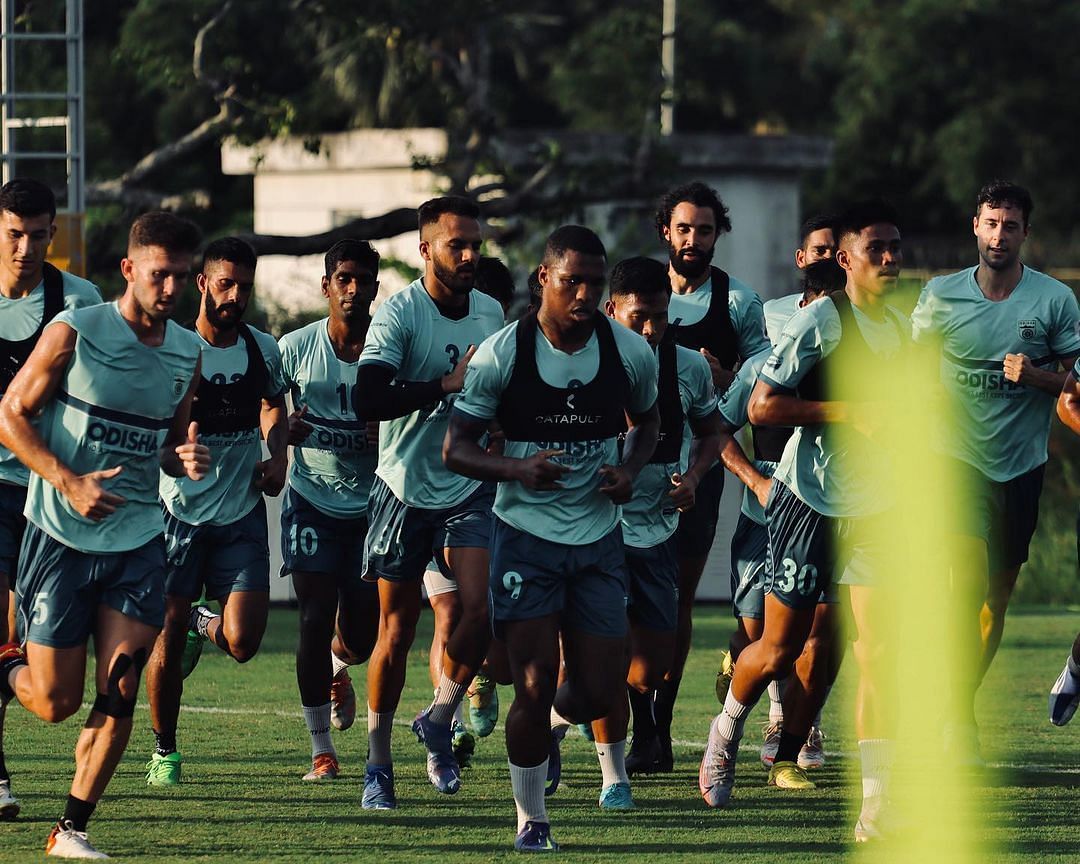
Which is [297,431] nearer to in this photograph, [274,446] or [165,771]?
[274,446]

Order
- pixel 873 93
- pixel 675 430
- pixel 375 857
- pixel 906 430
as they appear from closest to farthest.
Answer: pixel 375 857 < pixel 906 430 < pixel 675 430 < pixel 873 93

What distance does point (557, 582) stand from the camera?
7.41m

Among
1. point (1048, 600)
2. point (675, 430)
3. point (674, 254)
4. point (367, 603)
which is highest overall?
point (674, 254)

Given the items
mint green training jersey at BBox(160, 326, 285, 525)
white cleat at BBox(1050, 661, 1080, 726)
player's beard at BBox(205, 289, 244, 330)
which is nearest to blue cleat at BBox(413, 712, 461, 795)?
mint green training jersey at BBox(160, 326, 285, 525)

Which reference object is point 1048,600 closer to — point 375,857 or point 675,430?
point 675,430

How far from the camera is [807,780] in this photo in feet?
29.7

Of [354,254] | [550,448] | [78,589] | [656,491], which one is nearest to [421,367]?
[354,254]

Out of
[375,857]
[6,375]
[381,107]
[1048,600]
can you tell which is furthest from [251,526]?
[381,107]

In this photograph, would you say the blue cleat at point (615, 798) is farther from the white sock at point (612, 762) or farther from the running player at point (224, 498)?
the running player at point (224, 498)

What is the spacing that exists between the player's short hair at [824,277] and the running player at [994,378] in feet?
2.83

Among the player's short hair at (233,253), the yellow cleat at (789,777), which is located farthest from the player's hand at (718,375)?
the player's short hair at (233,253)

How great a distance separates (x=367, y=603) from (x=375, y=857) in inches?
80.7

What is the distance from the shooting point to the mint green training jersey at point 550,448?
7.37m

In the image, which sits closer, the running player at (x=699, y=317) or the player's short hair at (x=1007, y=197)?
the player's short hair at (x=1007, y=197)
